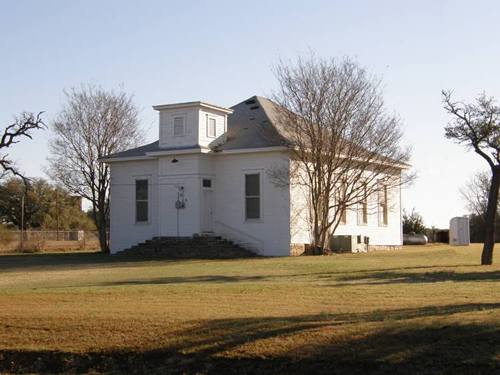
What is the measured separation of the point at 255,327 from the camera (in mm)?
13586

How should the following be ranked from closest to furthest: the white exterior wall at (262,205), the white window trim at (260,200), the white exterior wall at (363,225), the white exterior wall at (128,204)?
the white exterior wall at (262,205) < the white exterior wall at (363,225) < the white window trim at (260,200) < the white exterior wall at (128,204)

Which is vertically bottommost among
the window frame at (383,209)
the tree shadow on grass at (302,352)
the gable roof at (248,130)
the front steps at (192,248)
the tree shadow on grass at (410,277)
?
the tree shadow on grass at (302,352)

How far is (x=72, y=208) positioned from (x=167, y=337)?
61513mm

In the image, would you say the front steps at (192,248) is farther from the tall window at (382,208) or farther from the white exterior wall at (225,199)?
the tall window at (382,208)

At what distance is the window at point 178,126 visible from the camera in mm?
38406

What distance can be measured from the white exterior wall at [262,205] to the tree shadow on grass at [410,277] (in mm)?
12102

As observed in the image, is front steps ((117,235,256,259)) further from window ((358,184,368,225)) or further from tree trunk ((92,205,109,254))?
window ((358,184,368,225))

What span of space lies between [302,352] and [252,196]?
2562 cm

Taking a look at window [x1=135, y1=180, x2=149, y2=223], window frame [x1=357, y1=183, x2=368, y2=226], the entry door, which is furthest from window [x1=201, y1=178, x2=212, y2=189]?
window frame [x1=357, y1=183, x2=368, y2=226]

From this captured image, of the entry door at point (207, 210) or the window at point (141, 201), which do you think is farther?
the window at point (141, 201)

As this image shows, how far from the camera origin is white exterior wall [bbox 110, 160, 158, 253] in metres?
40.2

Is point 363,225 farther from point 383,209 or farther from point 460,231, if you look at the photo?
point 460,231

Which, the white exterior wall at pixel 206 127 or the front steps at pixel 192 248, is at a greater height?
the white exterior wall at pixel 206 127

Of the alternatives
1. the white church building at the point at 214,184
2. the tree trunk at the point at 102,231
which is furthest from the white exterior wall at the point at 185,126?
the tree trunk at the point at 102,231
